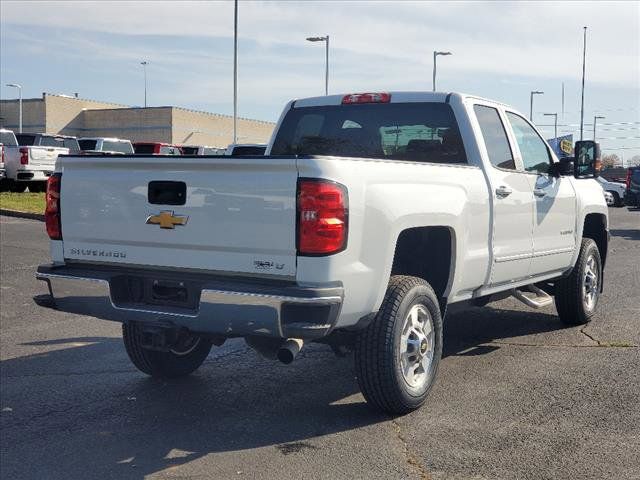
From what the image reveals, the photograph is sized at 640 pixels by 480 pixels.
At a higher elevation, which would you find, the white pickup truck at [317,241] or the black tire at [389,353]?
the white pickup truck at [317,241]

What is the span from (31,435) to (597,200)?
5635 millimetres

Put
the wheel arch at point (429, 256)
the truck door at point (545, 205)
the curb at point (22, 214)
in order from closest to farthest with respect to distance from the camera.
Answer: the wheel arch at point (429, 256)
the truck door at point (545, 205)
the curb at point (22, 214)

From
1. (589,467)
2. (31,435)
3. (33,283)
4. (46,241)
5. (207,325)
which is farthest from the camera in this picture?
(46,241)

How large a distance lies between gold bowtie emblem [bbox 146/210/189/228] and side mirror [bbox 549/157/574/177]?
370cm

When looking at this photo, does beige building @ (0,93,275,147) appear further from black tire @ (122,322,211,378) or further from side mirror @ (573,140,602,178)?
black tire @ (122,322,211,378)

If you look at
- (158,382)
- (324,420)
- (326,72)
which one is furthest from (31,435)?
(326,72)

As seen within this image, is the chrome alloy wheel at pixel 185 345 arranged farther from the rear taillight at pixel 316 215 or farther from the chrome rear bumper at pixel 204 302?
the rear taillight at pixel 316 215

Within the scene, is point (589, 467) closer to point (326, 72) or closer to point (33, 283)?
point (33, 283)

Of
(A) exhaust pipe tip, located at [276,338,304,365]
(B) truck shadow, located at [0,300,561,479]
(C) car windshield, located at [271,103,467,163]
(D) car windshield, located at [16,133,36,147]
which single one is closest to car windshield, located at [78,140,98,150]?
(D) car windshield, located at [16,133,36,147]

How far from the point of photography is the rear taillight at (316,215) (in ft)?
13.5

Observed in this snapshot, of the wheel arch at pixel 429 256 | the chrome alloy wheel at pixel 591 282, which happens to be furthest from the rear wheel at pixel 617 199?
the wheel arch at pixel 429 256

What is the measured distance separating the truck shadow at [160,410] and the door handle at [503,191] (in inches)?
56.7

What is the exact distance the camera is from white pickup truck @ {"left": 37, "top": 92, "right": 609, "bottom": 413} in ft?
13.7

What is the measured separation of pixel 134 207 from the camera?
15.1 ft
